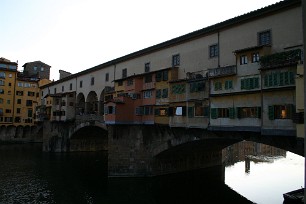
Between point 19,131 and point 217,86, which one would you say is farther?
point 19,131

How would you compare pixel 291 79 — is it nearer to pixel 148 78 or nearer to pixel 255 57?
pixel 255 57

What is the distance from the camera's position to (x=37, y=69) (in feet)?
326

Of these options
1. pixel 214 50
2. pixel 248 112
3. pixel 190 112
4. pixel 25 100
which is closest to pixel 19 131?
pixel 25 100

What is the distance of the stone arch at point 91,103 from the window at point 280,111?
4066cm

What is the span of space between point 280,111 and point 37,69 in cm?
9460

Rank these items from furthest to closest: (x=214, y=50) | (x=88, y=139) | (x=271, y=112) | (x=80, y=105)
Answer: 1. (x=88, y=139)
2. (x=80, y=105)
3. (x=214, y=50)
4. (x=271, y=112)

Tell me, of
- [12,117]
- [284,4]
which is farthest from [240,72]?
[12,117]

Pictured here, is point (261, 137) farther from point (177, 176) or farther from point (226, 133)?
point (177, 176)

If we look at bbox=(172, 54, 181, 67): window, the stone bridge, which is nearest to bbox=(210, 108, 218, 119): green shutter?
the stone bridge

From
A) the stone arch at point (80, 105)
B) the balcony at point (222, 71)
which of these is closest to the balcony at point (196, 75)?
the balcony at point (222, 71)

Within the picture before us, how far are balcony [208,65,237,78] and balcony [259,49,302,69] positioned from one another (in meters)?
3.16

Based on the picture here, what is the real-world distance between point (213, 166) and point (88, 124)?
2626 centimetres

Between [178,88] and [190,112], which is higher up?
[178,88]

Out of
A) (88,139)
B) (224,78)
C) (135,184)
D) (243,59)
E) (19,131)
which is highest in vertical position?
(243,59)
